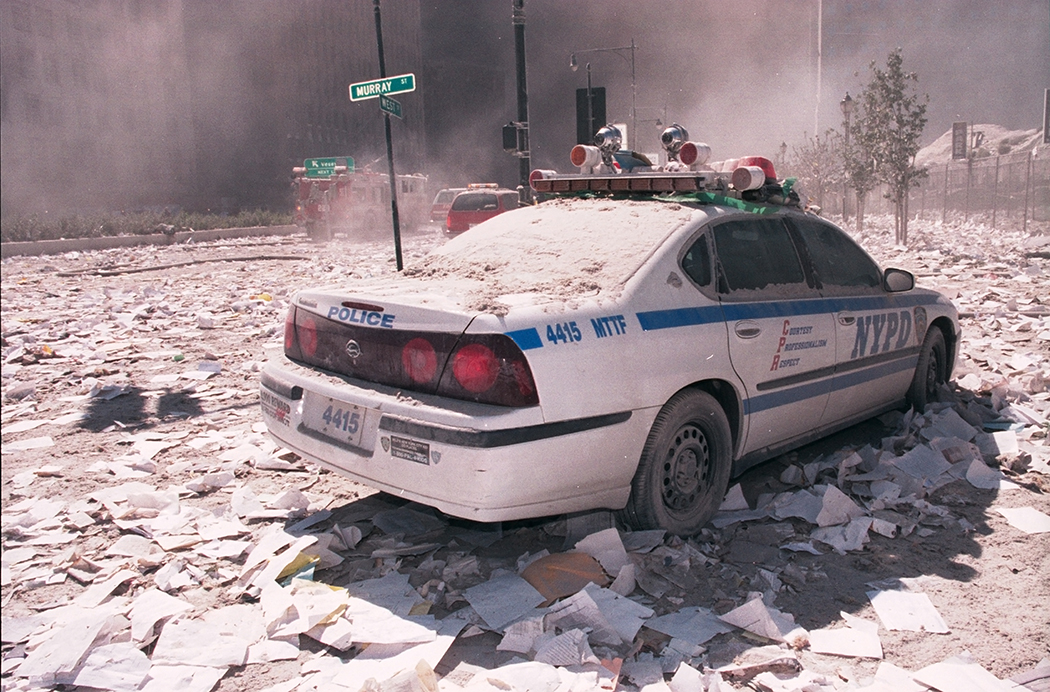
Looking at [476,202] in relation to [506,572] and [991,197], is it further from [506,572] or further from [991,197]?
[991,197]

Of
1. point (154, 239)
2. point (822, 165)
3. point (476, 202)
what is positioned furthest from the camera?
point (822, 165)

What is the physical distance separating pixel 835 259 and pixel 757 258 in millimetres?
828

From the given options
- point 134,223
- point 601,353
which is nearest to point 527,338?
point 601,353

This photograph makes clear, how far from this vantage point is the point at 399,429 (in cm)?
301

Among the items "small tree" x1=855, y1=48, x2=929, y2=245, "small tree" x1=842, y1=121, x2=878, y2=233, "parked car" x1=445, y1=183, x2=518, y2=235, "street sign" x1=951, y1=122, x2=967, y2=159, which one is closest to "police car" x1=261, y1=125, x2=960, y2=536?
"parked car" x1=445, y1=183, x2=518, y2=235

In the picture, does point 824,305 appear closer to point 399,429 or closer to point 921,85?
point 399,429

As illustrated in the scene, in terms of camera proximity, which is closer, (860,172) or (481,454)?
(481,454)

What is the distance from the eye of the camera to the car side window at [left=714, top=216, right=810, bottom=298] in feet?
12.6

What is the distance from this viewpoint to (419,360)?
3.08m

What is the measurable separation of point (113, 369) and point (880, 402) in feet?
19.9

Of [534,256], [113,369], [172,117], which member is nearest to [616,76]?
[172,117]

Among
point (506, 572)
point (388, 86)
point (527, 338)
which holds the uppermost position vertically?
point (388, 86)

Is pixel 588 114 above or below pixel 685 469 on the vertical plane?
above

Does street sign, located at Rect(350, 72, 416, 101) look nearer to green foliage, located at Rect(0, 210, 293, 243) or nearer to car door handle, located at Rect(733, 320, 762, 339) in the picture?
green foliage, located at Rect(0, 210, 293, 243)
